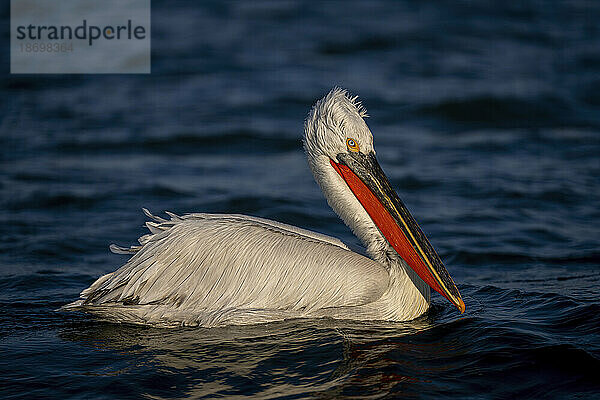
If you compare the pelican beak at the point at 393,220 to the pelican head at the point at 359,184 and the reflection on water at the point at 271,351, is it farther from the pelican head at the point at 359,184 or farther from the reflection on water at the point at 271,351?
the reflection on water at the point at 271,351

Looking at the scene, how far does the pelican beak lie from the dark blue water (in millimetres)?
291

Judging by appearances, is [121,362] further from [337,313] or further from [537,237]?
[537,237]

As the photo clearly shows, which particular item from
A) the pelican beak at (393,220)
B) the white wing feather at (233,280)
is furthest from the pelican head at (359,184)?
the white wing feather at (233,280)

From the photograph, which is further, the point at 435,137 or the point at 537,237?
the point at 435,137

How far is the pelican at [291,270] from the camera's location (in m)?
4.56

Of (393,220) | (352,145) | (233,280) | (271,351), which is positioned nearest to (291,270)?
(233,280)

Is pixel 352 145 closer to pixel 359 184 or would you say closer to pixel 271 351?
pixel 359 184

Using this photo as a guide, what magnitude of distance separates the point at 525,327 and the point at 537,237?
2187 mm

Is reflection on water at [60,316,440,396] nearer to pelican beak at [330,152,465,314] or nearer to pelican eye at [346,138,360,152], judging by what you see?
pelican beak at [330,152,465,314]

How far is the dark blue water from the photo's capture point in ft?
13.5

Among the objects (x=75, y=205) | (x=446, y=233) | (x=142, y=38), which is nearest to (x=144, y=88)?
(x=142, y=38)

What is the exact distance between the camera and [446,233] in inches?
266

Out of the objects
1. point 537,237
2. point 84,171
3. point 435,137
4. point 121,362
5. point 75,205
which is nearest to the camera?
point 121,362

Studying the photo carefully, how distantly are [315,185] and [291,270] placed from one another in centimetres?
350
